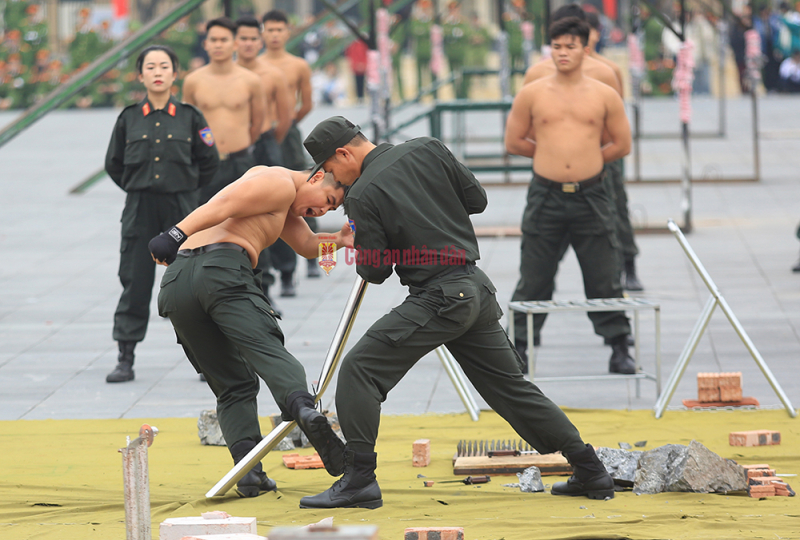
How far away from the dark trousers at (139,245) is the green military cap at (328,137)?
8.74ft

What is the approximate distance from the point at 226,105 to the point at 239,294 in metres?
4.26

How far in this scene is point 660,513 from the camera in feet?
14.9

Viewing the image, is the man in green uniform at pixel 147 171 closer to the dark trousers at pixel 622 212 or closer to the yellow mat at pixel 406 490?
the yellow mat at pixel 406 490

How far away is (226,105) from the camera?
884 cm

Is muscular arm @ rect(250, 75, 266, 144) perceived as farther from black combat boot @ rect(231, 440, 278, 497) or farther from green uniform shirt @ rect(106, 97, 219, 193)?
black combat boot @ rect(231, 440, 278, 497)

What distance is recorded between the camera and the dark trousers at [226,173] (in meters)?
8.86

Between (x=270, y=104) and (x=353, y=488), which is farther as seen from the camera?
(x=270, y=104)

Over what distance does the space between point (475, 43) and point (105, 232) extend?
17115 mm

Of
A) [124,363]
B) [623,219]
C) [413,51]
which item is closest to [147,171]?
[124,363]

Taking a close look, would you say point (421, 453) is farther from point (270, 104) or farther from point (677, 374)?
point (270, 104)

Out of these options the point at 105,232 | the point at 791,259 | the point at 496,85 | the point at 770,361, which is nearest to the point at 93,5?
the point at 496,85

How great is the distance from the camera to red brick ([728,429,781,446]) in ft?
18.3

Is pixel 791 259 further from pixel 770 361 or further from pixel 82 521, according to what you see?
pixel 82 521

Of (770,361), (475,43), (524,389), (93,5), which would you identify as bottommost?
(770,361)
